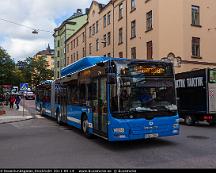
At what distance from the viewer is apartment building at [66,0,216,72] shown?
101 feet

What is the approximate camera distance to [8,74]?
172 feet

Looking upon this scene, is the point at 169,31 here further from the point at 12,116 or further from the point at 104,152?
the point at 104,152

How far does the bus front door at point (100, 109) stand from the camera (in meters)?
11.1

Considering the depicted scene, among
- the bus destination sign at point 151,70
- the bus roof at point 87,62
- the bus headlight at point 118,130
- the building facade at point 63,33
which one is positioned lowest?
the bus headlight at point 118,130

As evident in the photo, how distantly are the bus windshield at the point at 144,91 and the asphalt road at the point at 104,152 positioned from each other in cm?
123

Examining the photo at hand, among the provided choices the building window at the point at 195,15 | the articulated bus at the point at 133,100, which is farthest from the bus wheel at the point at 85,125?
the building window at the point at 195,15

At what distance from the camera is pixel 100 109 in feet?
37.8

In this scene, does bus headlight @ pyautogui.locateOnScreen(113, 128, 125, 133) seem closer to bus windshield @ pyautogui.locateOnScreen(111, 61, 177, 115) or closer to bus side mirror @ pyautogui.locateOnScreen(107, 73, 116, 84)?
bus windshield @ pyautogui.locateOnScreen(111, 61, 177, 115)

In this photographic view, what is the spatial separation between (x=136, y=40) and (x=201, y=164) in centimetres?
2770

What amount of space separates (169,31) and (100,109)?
2098 cm

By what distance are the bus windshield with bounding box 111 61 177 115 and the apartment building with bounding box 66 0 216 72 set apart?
1842cm

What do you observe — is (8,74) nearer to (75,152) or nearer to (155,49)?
(155,49)

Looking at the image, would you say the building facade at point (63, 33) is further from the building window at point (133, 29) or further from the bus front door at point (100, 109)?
the bus front door at point (100, 109)

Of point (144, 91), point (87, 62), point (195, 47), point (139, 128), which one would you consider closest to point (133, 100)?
point (144, 91)
